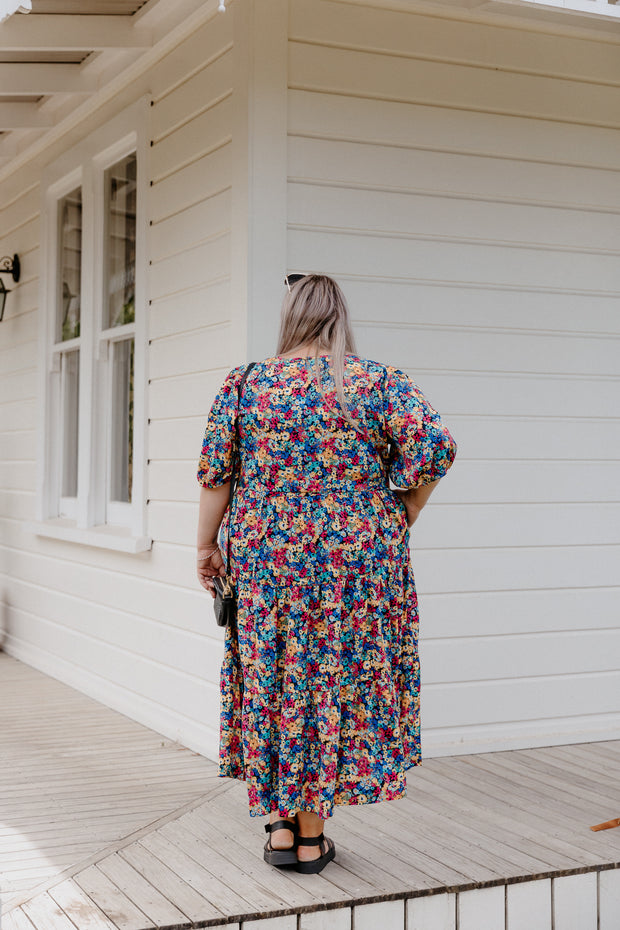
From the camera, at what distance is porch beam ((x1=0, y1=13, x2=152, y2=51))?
3.95 metres

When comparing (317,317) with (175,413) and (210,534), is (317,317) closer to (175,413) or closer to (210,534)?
(210,534)

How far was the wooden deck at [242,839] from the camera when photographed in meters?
2.46

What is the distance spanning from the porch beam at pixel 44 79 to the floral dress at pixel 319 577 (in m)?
2.70

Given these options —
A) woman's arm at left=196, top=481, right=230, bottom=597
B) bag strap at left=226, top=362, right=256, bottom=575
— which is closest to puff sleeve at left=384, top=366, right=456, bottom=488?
bag strap at left=226, top=362, right=256, bottom=575

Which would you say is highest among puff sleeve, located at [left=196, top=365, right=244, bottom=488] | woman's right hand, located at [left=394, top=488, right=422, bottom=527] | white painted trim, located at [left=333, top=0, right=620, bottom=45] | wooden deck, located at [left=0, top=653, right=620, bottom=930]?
white painted trim, located at [left=333, top=0, right=620, bottom=45]

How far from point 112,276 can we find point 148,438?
39.4 inches

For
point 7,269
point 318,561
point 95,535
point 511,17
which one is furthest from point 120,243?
point 318,561

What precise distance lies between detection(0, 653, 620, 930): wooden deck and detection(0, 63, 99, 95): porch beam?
9.10 feet

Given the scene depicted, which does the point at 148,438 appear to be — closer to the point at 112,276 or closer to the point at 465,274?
the point at 112,276

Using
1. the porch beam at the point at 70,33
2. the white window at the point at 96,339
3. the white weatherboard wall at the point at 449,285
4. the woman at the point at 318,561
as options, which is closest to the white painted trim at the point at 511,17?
the white weatherboard wall at the point at 449,285

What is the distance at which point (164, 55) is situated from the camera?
4.33 metres

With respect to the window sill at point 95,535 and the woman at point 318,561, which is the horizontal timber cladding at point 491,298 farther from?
the window sill at point 95,535

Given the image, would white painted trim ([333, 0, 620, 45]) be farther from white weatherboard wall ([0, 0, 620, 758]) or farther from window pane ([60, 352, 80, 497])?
window pane ([60, 352, 80, 497])

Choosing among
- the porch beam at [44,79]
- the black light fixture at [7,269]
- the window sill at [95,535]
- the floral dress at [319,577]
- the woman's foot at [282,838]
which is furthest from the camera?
the black light fixture at [7,269]
